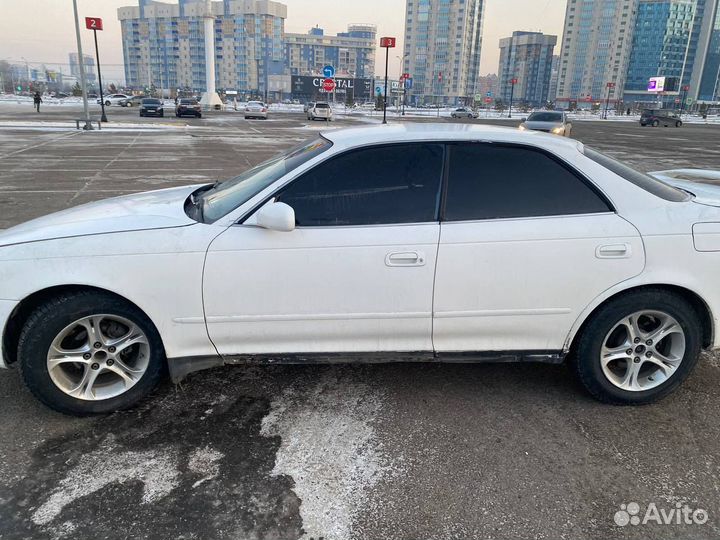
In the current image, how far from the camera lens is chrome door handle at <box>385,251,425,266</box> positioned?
3047mm

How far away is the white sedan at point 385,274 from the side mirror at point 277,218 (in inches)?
0.5

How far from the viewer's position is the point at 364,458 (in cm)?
288

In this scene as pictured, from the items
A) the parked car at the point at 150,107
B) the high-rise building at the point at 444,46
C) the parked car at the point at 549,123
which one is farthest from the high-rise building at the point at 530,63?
the parked car at the point at 549,123

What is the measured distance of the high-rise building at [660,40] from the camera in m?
120

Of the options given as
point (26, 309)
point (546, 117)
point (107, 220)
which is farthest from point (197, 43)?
point (26, 309)

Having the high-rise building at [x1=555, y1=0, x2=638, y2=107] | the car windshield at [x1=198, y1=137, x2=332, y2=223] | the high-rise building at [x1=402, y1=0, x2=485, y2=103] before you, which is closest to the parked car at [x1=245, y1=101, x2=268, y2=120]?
the car windshield at [x1=198, y1=137, x2=332, y2=223]

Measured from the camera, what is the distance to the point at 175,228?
310 centimetres

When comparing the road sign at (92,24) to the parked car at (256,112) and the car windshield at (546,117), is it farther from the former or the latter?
the car windshield at (546,117)

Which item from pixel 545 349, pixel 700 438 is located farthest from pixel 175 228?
pixel 700 438

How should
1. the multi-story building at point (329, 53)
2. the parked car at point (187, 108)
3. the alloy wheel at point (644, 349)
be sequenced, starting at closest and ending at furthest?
the alloy wheel at point (644, 349) → the parked car at point (187, 108) → the multi-story building at point (329, 53)

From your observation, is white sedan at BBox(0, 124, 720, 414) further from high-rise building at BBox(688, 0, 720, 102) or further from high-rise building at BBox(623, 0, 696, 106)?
high-rise building at BBox(688, 0, 720, 102)

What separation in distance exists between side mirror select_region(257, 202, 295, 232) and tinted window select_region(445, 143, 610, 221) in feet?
2.89

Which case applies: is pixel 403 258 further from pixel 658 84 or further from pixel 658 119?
pixel 658 84

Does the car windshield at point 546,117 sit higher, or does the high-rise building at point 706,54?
the high-rise building at point 706,54
